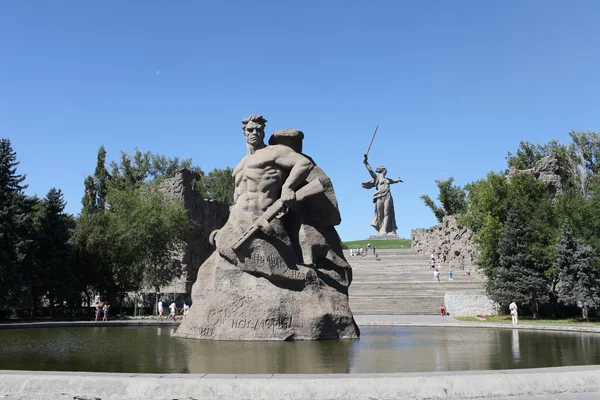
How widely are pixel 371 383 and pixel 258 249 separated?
19.5 ft

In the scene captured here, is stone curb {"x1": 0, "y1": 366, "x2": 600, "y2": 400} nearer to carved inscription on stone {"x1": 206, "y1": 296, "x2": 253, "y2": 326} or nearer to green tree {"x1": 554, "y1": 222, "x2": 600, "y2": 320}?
carved inscription on stone {"x1": 206, "y1": 296, "x2": 253, "y2": 326}

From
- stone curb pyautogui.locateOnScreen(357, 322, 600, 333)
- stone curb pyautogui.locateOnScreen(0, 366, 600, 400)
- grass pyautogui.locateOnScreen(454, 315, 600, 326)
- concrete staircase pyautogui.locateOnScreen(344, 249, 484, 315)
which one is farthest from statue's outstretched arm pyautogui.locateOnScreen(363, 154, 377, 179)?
stone curb pyautogui.locateOnScreen(0, 366, 600, 400)

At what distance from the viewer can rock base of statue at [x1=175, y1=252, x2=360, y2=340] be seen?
34.7 ft

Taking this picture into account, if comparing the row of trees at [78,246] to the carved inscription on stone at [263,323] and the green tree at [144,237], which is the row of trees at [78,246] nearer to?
the green tree at [144,237]

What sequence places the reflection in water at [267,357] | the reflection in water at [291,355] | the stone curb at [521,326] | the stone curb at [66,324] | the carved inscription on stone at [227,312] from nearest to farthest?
the reflection in water at [267,357], the reflection in water at [291,355], the carved inscription on stone at [227,312], the stone curb at [521,326], the stone curb at [66,324]

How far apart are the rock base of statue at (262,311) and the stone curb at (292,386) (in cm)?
518

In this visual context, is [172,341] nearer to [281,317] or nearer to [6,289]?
[281,317]

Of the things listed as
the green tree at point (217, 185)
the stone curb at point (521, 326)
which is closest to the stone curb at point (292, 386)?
the stone curb at point (521, 326)

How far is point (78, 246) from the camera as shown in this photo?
30.7 meters

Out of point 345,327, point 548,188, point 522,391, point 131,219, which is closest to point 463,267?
point 548,188

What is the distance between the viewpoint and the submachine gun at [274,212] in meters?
11.0

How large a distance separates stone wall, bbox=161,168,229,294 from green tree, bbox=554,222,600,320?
21.6 meters

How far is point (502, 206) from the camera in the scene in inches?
1214

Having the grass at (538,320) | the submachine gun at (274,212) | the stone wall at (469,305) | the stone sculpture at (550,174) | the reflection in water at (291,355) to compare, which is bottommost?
the grass at (538,320)
